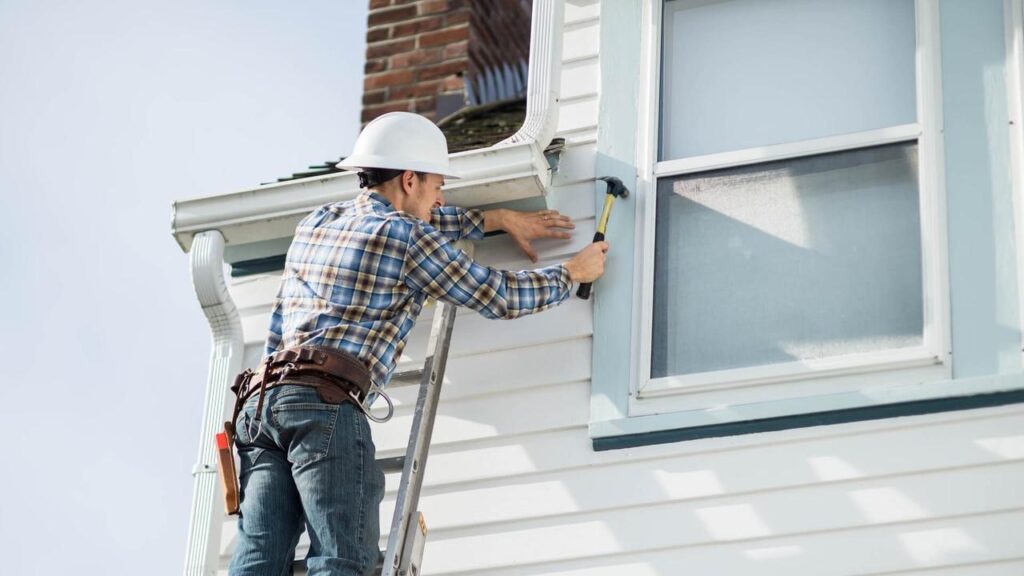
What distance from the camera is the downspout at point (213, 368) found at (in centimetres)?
563

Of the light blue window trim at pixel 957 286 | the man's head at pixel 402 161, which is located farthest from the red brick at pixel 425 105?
the man's head at pixel 402 161

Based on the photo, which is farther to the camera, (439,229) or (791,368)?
(439,229)

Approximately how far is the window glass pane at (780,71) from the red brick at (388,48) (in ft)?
11.7

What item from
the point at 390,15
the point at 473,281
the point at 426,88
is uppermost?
the point at 390,15

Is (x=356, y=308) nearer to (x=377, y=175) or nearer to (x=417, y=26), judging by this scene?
(x=377, y=175)

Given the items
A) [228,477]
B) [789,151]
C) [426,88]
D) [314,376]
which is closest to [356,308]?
[314,376]

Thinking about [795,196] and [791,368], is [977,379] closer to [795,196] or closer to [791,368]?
[791,368]

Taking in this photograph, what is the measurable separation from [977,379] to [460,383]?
5.75 feet

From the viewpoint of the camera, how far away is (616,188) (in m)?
5.57

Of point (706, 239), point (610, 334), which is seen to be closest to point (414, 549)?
point (610, 334)

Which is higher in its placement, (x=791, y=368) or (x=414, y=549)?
(x=791, y=368)

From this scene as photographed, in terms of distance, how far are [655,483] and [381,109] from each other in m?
4.67

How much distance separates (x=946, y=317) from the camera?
4.96 metres

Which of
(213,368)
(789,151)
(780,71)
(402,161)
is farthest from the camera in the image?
(213,368)
